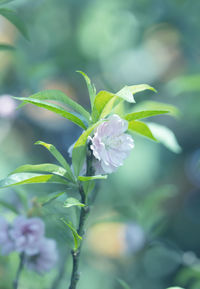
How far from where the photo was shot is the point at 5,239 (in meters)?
0.87

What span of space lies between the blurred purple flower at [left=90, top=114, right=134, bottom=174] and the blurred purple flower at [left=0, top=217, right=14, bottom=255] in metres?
0.36

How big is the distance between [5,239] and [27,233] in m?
0.07

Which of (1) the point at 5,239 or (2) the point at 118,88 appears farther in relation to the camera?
(2) the point at 118,88

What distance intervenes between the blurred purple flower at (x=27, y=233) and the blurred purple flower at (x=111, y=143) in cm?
29

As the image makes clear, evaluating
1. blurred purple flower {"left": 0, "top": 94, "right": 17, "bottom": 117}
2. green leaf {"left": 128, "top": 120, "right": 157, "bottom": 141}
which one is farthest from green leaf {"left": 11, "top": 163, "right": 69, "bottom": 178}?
blurred purple flower {"left": 0, "top": 94, "right": 17, "bottom": 117}

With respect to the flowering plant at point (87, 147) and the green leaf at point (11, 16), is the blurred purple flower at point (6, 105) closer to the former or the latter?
the green leaf at point (11, 16)

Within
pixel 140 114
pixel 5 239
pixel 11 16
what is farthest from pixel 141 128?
pixel 5 239

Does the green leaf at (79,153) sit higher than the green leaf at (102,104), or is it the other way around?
the green leaf at (102,104)

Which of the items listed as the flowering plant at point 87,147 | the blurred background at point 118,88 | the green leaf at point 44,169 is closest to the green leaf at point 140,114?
the flowering plant at point 87,147

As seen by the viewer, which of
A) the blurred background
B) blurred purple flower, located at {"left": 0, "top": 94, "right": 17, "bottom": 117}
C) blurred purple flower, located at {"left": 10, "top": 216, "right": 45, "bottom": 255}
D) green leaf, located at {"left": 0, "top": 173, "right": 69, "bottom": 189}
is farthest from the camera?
the blurred background

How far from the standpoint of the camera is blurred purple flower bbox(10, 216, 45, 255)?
32.8 inches

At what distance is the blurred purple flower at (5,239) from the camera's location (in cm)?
86

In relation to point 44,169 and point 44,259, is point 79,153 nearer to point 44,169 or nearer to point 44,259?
point 44,169

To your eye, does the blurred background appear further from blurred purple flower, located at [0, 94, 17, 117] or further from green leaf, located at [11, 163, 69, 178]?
green leaf, located at [11, 163, 69, 178]
